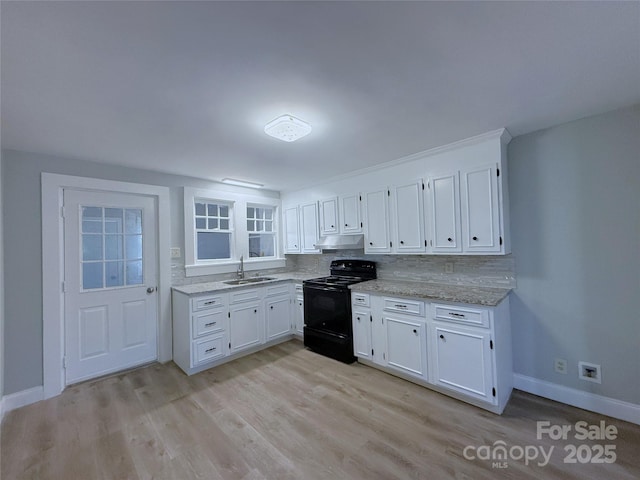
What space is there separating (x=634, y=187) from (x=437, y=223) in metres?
1.40

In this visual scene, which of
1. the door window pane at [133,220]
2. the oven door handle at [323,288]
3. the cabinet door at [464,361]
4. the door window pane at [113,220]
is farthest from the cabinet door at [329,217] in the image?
the door window pane at [113,220]

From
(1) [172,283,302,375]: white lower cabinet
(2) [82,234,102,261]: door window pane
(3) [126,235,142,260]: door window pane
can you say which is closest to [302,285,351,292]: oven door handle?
(1) [172,283,302,375]: white lower cabinet

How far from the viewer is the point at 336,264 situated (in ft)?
13.1

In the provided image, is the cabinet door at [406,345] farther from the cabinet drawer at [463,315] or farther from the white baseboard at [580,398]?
the white baseboard at [580,398]

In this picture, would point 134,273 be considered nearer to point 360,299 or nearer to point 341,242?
point 341,242

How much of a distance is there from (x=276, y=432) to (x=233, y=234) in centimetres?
279

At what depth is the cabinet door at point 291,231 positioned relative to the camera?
14.4 ft

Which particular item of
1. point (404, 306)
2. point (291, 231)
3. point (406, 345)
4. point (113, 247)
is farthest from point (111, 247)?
point (406, 345)

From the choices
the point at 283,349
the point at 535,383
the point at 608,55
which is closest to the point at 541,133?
the point at 608,55

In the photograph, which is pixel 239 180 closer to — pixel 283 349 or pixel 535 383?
pixel 283 349

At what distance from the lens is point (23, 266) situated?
8.10 ft

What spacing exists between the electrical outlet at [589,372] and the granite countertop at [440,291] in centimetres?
76

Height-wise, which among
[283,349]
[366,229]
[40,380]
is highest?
[366,229]

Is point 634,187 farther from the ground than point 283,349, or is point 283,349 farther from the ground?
point 634,187
